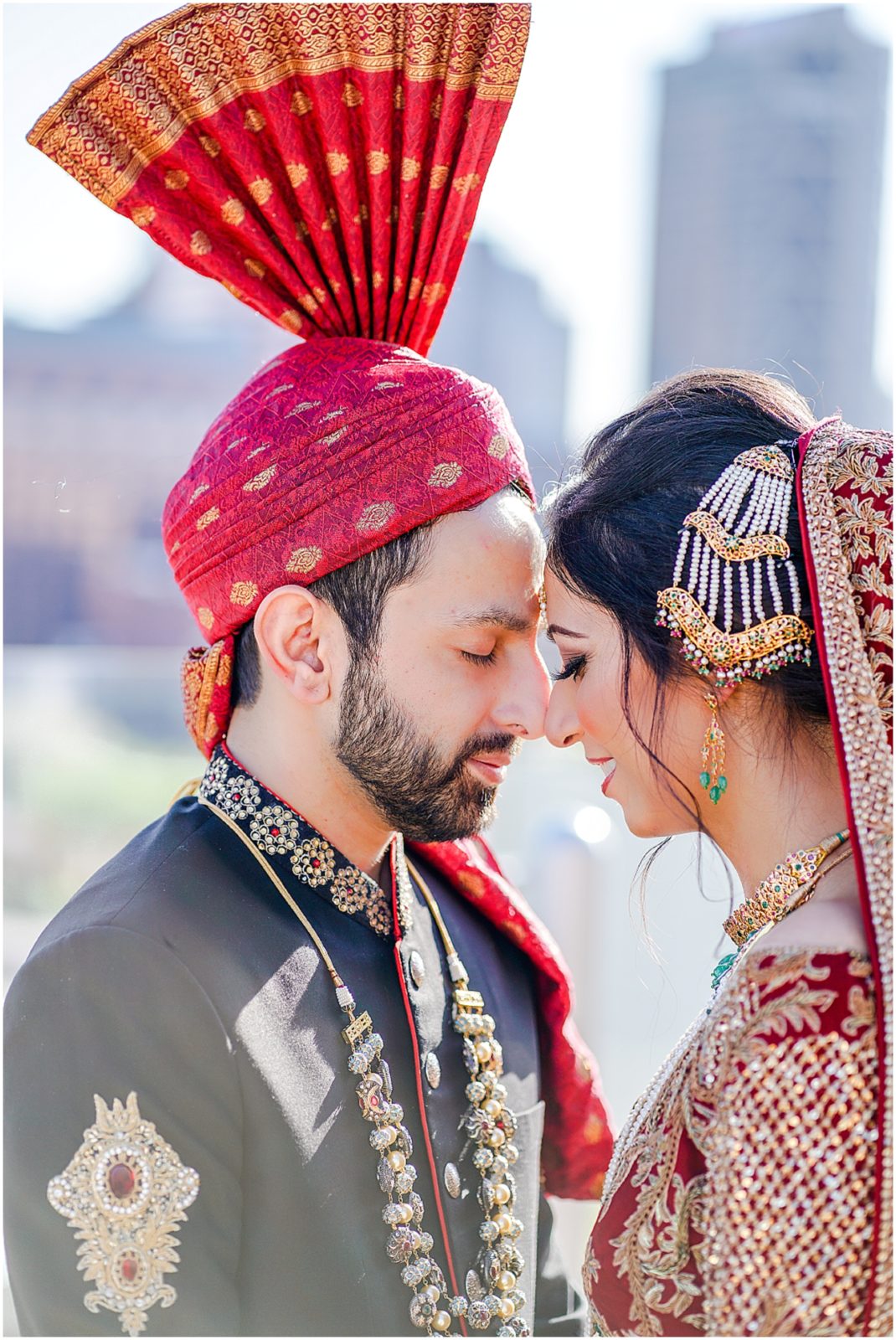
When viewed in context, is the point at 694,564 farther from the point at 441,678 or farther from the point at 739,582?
the point at 441,678

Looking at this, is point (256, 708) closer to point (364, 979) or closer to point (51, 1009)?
point (364, 979)

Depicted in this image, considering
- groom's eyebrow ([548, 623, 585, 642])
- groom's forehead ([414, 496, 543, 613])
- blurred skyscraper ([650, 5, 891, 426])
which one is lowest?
groom's eyebrow ([548, 623, 585, 642])

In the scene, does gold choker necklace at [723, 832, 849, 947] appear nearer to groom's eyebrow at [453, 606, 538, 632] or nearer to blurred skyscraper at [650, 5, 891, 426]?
groom's eyebrow at [453, 606, 538, 632]

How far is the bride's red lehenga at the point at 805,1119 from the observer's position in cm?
131

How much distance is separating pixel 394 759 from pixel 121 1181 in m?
0.76

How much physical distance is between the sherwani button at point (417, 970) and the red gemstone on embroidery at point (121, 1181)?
→ 1.88 feet

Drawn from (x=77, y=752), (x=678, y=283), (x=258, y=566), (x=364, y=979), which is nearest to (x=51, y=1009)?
(x=364, y=979)

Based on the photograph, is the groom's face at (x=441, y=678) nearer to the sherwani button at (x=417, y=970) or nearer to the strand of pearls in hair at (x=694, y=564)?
the sherwani button at (x=417, y=970)

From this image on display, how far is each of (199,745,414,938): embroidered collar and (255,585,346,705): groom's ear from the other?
0.58 ft

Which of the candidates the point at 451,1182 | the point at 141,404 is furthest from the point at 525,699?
the point at 141,404

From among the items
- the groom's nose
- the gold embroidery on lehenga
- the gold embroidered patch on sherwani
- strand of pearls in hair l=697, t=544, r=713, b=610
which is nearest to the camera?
the gold embroidery on lehenga

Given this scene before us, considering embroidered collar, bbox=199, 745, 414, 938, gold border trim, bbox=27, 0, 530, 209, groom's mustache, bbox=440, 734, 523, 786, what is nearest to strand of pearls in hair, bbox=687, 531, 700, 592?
groom's mustache, bbox=440, 734, 523, 786

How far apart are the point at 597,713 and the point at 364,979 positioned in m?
0.59

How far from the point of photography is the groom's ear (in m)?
2.02
